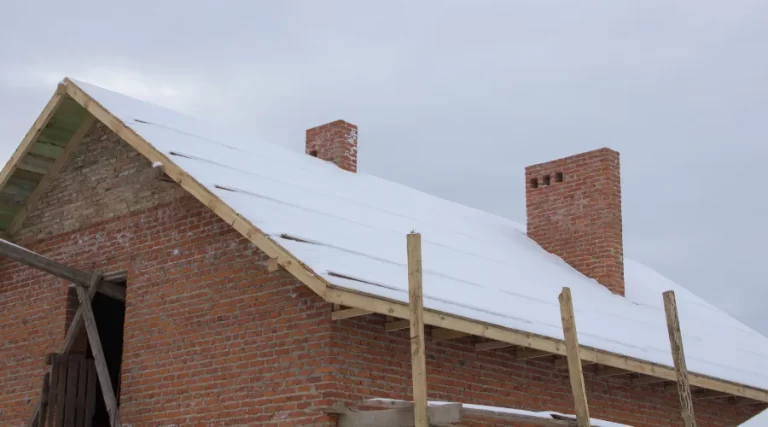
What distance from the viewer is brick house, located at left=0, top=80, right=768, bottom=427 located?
10750mm

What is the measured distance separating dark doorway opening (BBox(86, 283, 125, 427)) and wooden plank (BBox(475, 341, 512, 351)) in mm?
5453

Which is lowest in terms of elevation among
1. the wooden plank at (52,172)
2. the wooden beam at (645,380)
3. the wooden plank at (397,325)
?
the wooden plank at (397,325)

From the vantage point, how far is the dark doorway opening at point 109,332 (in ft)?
48.9

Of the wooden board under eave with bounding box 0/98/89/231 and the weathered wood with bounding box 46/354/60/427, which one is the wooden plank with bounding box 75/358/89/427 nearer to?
the weathered wood with bounding box 46/354/60/427

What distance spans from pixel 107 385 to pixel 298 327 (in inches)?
112

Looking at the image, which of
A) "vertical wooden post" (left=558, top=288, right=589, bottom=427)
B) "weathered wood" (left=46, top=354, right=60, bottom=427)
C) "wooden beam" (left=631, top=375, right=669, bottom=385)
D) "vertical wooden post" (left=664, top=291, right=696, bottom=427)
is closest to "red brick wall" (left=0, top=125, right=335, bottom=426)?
"weathered wood" (left=46, top=354, right=60, bottom=427)

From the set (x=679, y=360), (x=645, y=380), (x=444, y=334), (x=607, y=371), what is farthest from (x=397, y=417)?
(x=645, y=380)

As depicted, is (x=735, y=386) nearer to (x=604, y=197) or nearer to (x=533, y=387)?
(x=533, y=387)

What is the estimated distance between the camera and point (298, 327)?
10.9 meters

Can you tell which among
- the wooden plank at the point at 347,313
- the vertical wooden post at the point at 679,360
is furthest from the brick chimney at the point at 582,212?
the wooden plank at the point at 347,313

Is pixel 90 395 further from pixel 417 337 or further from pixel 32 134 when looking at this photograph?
pixel 417 337

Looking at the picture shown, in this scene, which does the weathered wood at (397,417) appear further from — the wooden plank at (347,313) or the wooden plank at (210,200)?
the wooden plank at (210,200)

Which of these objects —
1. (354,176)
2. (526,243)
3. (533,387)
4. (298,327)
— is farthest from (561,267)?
(298,327)

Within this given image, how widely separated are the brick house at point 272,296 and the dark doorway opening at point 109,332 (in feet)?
0.10
